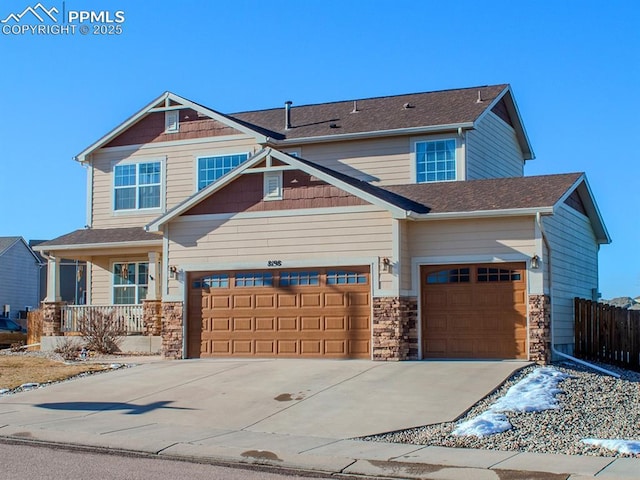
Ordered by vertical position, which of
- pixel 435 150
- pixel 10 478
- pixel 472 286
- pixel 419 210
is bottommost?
pixel 10 478

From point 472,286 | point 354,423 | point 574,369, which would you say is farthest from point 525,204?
point 354,423

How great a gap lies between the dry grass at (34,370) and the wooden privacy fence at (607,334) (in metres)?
12.3

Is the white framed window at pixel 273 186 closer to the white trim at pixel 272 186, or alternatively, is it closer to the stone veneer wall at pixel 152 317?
the white trim at pixel 272 186

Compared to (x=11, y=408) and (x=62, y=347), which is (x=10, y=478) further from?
(x=62, y=347)

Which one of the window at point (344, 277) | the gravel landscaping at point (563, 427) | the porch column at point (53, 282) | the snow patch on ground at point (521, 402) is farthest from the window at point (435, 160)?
the porch column at point (53, 282)

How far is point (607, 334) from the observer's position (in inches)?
894

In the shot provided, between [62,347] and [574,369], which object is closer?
[574,369]

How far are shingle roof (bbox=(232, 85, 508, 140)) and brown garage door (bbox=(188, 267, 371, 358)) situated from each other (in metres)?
6.49

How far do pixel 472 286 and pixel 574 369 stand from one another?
2.99 m

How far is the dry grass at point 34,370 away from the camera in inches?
754

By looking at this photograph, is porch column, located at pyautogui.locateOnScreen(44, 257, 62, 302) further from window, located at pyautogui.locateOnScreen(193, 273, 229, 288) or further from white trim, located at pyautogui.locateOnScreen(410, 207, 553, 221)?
white trim, located at pyautogui.locateOnScreen(410, 207, 553, 221)

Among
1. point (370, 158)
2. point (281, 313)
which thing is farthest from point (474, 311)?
point (370, 158)

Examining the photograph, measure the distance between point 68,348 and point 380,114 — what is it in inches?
471

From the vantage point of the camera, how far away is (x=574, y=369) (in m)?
18.8
